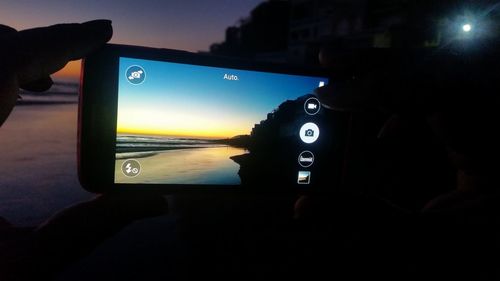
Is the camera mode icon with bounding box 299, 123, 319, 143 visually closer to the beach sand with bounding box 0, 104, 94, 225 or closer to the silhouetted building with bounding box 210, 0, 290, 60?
the beach sand with bounding box 0, 104, 94, 225

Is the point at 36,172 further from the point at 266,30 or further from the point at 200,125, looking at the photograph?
the point at 266,30

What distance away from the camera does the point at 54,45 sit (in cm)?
105

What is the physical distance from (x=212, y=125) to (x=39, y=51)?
25.5 inches

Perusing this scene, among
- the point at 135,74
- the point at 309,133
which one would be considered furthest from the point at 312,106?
the point at 135,74

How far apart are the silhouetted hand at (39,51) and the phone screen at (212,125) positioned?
16cm

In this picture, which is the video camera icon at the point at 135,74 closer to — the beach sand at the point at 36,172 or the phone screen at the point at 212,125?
the phone screen at the point at 212,125

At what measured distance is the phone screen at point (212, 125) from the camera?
4.44ft

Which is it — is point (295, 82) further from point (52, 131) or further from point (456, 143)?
point (52, 131)

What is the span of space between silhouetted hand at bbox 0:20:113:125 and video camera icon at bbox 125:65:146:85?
Result: 139mm

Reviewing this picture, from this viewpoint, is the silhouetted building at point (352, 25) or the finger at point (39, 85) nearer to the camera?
the finger at point (39, 85)

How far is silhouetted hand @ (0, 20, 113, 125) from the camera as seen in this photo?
93 centimetres

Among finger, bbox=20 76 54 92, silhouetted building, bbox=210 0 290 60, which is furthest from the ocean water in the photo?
silhouetted building, bbox=210 0 290 60

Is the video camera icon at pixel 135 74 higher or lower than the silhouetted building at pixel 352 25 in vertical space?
lower

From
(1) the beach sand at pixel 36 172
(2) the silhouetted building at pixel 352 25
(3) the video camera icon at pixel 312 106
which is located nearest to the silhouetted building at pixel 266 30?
(2) the silhouetted building at pixel 352 25
